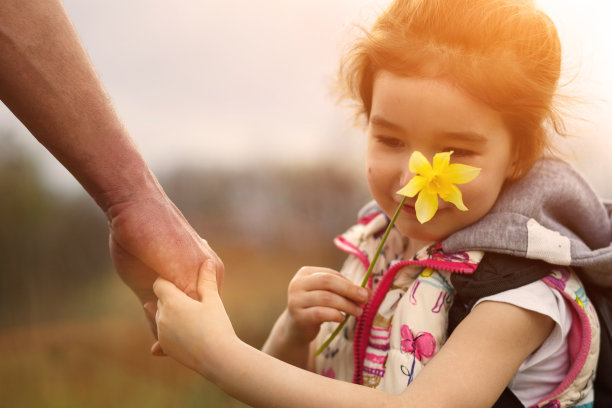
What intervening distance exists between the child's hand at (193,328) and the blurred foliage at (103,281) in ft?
5.93

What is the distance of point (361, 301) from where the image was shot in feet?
4.76

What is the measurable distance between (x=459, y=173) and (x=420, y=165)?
0.26ft

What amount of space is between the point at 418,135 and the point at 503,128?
0.22m

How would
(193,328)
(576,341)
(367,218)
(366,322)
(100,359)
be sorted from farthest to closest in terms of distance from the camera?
(100,359) → (367,218) → (366,322) → (576,341) → (193,328)

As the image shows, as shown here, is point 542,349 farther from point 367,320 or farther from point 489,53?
point 489,53

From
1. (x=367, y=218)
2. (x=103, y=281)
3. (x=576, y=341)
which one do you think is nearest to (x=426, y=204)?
(x=576, y=341)

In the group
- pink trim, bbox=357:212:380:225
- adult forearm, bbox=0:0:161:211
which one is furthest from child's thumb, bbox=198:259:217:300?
pink trim, bbox=357:212:380:225

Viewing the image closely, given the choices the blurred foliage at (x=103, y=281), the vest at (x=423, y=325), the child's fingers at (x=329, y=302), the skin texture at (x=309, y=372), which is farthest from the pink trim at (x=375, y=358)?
the blurred foliage at (x=103, y=281)

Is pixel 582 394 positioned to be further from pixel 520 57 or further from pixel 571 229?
pixel 520 57

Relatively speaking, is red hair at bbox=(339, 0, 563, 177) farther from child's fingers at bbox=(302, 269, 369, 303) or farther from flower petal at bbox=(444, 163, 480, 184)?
child's fingers at bbox=(302, 269, 369, 303)

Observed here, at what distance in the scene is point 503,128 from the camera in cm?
139

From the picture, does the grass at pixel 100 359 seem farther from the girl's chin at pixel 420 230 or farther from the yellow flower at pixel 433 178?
the yellow flower at pixel 433 178

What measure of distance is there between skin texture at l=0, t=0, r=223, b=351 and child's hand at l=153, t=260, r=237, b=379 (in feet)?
0.21

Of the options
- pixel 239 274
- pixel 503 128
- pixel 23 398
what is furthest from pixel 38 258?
pixel 503 128
